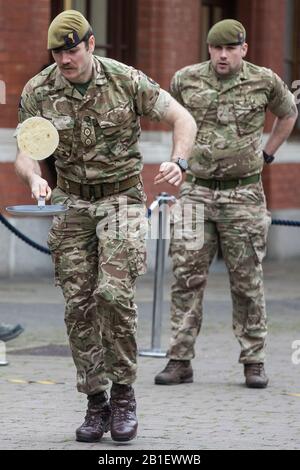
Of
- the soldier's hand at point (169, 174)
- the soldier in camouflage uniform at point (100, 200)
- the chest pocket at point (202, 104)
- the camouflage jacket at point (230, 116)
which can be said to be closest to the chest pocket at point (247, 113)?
the camouflage jacket at point (230, 116)

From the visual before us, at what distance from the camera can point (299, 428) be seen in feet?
25.5

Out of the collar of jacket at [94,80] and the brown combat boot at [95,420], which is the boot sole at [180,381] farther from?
the collar of jacket at [94,80]

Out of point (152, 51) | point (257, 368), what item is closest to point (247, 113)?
point (257, 368)

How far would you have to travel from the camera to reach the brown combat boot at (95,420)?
23.9 feet

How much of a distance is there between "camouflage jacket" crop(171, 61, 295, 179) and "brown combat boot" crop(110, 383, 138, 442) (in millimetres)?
2320

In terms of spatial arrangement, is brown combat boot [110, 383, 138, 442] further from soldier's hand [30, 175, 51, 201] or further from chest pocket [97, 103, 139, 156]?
chest pocket [97, 103, 139, 156]

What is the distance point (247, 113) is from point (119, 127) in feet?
7.05

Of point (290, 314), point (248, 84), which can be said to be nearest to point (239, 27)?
point (248, 84)

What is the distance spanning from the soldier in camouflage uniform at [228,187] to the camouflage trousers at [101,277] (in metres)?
1.92

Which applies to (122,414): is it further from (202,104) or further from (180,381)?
(202,104)

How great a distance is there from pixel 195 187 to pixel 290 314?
13.9ft

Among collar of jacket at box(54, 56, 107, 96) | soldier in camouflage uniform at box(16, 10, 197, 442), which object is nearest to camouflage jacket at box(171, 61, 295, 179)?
soldier in camouflage uniform at box(16, 10, 197, 442)

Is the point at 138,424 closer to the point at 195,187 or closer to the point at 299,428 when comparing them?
the point at 299,428

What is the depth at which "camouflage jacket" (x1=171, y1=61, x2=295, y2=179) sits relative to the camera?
30.2ft
